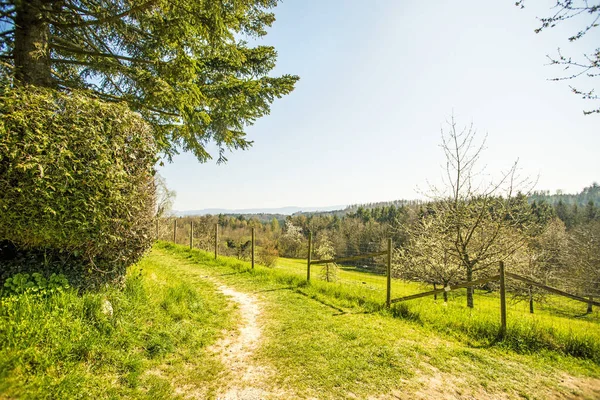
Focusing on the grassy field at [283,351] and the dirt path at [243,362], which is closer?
the grassy field at [283,351]

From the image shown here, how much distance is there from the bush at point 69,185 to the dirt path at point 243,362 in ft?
8.15

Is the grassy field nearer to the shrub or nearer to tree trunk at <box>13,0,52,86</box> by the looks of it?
the shrub

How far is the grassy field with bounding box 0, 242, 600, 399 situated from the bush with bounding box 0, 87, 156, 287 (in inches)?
29.2

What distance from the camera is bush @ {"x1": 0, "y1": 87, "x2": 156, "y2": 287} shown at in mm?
3344

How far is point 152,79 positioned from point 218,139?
2.86 metres

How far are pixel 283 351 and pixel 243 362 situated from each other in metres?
0.71

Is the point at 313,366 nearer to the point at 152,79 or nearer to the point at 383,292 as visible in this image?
the point at 383,292

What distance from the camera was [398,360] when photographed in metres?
4.23

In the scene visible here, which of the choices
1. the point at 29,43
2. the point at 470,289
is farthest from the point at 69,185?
the point at 470,289

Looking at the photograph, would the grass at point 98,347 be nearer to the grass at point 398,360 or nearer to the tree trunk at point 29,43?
the grass at point 398,360

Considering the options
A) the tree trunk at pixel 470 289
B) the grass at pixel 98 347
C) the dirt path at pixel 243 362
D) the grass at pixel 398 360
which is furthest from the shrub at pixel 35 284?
the tree trunk at pixel 470 289

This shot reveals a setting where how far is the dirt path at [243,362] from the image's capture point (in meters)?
3.30

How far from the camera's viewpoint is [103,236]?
A: 4012mm


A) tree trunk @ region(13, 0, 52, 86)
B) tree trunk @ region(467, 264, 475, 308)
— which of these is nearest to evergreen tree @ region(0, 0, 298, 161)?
tree trunk @ region(13, 0, 52, 86)
